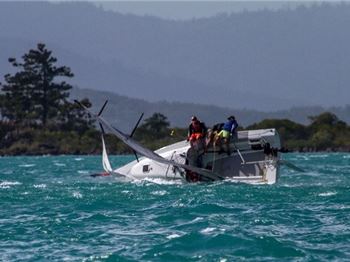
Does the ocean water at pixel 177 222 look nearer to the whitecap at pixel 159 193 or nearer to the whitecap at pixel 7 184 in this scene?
the whitecap at pixel 159 193

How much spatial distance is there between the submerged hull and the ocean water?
1.24 m

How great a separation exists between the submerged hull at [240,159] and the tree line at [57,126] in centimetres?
6956

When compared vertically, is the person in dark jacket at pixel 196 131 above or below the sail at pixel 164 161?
above

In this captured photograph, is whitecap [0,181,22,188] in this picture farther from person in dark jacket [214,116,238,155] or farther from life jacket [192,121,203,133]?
person in dark jacket [214,116,238,155]

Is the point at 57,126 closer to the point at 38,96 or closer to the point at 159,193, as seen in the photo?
the point at 38,96

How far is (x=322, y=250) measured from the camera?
73.9 ft

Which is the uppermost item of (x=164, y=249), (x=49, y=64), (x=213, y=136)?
(x=49, y=64)

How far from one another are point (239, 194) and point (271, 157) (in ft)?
20.2

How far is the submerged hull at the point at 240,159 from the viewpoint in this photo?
134ft

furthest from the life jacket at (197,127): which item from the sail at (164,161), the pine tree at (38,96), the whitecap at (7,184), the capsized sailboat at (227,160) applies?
the pine tree at (38,96)

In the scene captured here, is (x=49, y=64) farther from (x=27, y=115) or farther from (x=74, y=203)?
(x=74, y=203)

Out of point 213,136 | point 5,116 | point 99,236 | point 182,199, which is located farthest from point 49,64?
point 99,236

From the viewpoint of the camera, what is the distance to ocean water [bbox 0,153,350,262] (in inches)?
888

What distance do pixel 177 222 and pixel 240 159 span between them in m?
15.5
